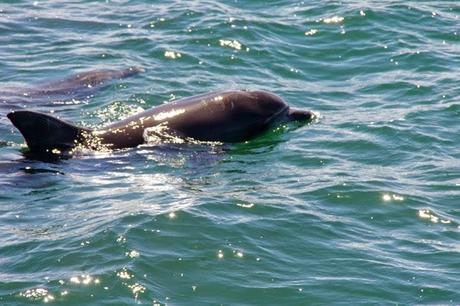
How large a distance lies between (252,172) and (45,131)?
8.03 feet

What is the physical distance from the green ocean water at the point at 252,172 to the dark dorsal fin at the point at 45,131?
25 centimetres

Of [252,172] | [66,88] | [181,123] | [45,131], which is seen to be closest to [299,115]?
[181,123]

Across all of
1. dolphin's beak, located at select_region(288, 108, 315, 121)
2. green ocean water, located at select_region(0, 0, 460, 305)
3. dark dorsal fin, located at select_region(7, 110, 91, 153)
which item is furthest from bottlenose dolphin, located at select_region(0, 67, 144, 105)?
dolphin's beak, located at select_region(288, 108, 315, 121)

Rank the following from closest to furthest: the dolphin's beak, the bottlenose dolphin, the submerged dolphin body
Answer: the submerged dolphin body
the dolphin's beak
the bottlenose dolphin

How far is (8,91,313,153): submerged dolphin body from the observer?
12.8 m

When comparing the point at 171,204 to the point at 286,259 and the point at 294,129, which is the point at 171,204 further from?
the point at 294,129

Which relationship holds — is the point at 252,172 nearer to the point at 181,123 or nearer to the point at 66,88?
the point at 181,123

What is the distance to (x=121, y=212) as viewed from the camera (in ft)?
36.2

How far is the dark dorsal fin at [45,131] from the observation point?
12524mm

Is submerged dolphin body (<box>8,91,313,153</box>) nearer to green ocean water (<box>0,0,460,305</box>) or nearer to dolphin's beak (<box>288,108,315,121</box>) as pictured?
dolphin's beak (<box>288,108,315,121</box>)

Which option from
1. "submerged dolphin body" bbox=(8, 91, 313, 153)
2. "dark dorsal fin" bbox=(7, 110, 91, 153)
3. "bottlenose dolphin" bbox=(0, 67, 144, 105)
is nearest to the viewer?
"dark dorsal fin" bbox=(7, 110, 91, 153)

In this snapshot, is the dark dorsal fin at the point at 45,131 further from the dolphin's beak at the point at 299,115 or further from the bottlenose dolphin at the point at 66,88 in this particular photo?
the dolphin's beak at the point at 299,115

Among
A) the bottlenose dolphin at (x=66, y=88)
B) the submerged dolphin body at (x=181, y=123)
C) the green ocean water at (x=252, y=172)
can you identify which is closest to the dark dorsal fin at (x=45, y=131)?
the submerged dolphin body at (x=181, y=123)

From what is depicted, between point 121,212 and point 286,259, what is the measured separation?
74.8 inches
